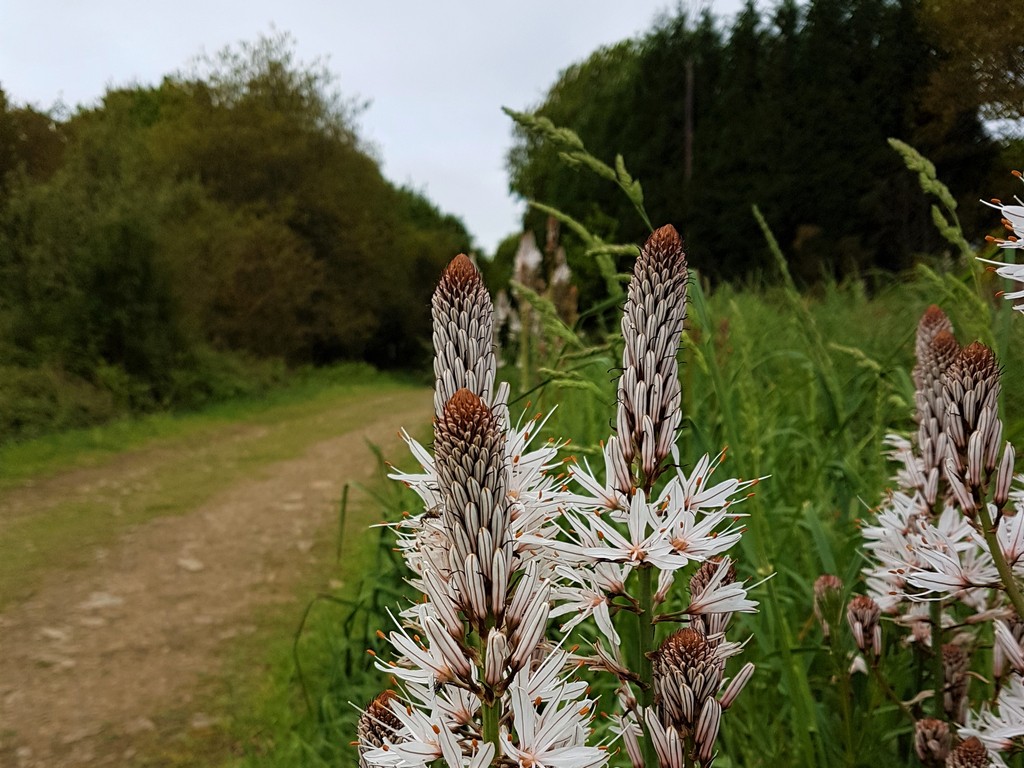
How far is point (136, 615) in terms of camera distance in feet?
18.6

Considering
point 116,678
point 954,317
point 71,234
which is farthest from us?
point 71,234

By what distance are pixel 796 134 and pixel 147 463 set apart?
9378mm

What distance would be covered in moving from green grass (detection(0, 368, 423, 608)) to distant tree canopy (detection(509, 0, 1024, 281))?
5.29 meters

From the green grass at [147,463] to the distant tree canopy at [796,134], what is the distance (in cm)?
529

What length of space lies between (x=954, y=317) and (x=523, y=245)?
11.7 feet

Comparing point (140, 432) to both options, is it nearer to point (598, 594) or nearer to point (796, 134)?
point (796, 134)

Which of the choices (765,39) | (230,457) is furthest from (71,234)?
(765,39)

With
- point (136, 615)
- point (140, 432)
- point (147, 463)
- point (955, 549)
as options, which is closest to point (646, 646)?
point (955, 549)

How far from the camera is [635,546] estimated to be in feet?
3.02

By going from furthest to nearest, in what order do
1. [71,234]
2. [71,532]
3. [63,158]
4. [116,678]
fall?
[71,234] → [63,158] → [71,532] → [116,678]

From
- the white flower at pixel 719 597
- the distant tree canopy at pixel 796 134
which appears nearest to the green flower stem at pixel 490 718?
the white flower at pixel 719 597

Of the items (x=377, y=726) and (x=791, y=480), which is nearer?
(x=377, y=726)

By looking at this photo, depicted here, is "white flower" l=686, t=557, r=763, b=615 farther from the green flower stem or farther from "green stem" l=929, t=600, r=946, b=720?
"green stem" l=929, t=600, r=946, b=720

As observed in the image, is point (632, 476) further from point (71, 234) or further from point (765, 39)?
point (71, 234)
